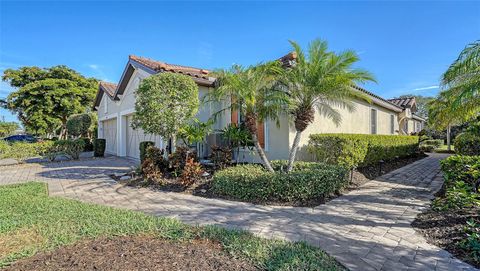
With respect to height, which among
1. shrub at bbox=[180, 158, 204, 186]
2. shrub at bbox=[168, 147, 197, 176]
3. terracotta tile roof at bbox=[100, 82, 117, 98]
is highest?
terracotta tile roof at bbox=[100, 82, 117, 98]

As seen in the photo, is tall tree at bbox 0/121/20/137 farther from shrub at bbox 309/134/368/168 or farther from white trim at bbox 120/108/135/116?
shrub at bbox 309/134/368/168

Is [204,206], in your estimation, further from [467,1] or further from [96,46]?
[96,46]

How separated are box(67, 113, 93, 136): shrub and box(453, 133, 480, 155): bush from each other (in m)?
26.1

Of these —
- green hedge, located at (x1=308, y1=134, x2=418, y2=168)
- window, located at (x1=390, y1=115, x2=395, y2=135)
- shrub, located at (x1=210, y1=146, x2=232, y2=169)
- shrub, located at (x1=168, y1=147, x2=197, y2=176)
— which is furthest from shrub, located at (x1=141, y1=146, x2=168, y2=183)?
window, located at (x1=390, y1=115, x2=395, y2=135)

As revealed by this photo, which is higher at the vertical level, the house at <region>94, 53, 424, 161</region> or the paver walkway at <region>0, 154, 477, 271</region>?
the house at <region>94, 53, 424, 161</region>

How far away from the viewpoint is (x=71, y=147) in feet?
53.5

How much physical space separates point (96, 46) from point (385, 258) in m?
15.5

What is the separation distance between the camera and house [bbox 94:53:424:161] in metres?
10.4

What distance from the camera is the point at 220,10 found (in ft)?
34.6

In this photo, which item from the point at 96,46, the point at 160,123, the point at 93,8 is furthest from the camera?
the point at 96,46

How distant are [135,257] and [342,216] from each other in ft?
14.0

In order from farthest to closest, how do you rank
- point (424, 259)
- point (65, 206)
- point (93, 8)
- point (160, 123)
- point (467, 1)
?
point (93, 8) → point (160, 123) → point (467, 1) → point (65, 206) → point (424, 259)

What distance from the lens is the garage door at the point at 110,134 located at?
19.3 meters

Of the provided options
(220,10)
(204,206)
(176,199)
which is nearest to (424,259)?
(204,206)
